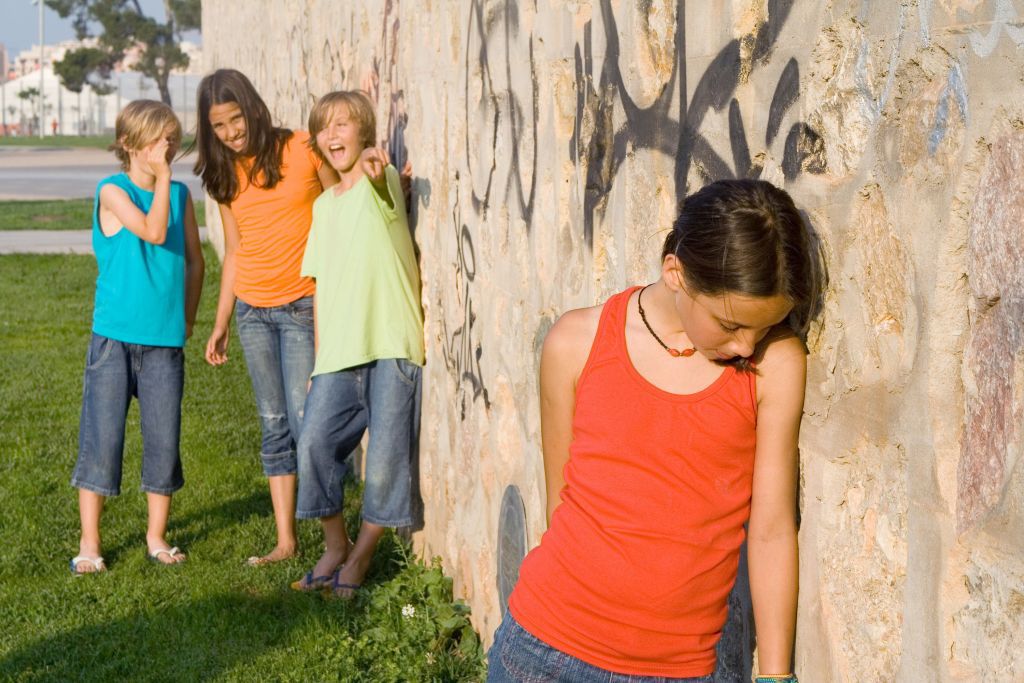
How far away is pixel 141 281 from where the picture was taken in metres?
5.05

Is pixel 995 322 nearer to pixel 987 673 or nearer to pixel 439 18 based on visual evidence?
pixel 987 673

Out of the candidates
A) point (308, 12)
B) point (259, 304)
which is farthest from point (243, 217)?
point (308, 12)

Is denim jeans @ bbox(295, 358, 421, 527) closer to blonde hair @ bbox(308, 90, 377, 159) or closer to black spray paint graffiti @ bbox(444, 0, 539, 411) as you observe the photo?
black spray paint graffiti @ bbox(444, 0, 539, 411)

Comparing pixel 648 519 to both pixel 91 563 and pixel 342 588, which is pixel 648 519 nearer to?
pixel 342 588

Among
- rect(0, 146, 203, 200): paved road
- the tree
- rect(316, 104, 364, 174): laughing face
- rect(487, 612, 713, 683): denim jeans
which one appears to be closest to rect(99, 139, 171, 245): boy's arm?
rect(316, 104, 364, 174): laughing face

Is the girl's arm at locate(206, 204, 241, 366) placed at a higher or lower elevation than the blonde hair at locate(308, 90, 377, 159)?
lower

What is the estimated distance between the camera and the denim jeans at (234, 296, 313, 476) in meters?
5.03

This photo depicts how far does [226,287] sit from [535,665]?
330 cm

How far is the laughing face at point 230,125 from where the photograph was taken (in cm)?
497

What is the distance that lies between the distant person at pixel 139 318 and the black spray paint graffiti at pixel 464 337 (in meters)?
1.29

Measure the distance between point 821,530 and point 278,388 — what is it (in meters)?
3.43

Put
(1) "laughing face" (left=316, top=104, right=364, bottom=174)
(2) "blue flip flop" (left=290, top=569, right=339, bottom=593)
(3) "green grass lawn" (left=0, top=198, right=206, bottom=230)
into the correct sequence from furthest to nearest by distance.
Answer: (3) "green grass lawn" (left=0, top=198, right=206, bottom=230)
(2) "blue flip flop" (left=290, top=569, right=339, bottom=593)
(1) "laughing face" (left=316, top=104, right=364, bottom=174)

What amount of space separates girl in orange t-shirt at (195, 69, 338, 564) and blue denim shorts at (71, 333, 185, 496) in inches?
13.6

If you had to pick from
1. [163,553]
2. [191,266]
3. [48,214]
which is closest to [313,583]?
[163,553]
